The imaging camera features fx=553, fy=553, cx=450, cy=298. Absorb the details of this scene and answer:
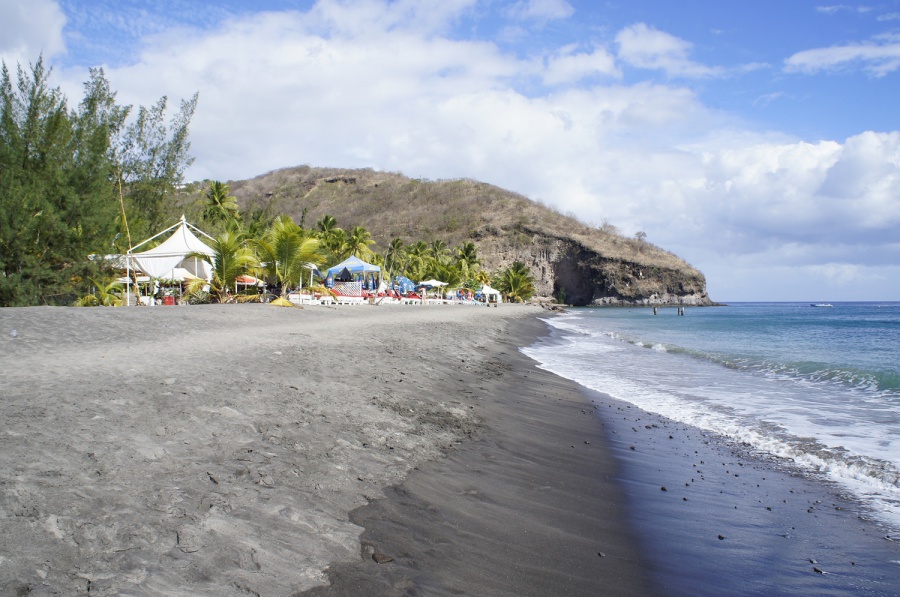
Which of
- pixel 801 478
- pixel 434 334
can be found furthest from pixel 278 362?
pixel 434 334

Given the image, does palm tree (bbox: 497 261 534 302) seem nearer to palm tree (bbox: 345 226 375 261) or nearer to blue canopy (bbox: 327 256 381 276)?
palm tree (bbox: 345 226 375 261)

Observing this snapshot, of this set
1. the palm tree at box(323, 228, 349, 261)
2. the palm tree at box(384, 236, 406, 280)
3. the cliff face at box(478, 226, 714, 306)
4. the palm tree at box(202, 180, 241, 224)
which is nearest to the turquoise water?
the palm tree at box(323, 228, 349, 261)

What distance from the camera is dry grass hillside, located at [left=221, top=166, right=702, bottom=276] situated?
10106 cm

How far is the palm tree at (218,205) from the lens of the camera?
52572mm

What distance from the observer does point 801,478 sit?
5738mm

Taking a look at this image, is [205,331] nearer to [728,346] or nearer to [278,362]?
[278,362]

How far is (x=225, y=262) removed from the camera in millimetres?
22484

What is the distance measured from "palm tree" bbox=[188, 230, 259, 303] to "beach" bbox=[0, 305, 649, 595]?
14555 millimetres

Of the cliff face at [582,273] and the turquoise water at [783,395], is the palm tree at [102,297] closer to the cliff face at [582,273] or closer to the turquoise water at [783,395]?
the turquoise water at [783,395]

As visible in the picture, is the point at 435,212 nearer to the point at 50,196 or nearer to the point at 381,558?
the point at 50,196

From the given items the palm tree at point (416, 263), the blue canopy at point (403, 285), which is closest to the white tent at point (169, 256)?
the blue canopy at point (403, 285)

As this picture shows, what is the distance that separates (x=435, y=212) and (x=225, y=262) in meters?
88.3

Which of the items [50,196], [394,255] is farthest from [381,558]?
[394,255]

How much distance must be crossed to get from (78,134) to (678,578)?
882 inches
